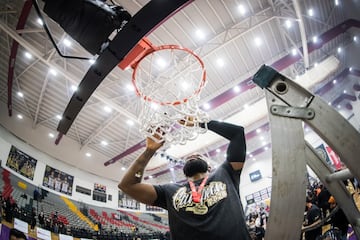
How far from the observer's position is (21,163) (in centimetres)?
984

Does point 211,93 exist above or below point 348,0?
below

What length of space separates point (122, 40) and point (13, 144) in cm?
919

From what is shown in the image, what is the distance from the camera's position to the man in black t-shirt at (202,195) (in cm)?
131

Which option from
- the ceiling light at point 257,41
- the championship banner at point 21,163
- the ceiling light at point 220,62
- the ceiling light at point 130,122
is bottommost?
the championship banner at point 21,163

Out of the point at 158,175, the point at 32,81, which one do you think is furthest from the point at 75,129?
the point at 158,175

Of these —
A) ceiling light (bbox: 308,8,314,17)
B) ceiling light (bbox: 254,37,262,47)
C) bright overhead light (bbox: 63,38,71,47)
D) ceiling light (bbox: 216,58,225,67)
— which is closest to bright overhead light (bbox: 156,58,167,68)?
ceiling light (bbox: 216,58,225,67)

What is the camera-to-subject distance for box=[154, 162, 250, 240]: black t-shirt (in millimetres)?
1289

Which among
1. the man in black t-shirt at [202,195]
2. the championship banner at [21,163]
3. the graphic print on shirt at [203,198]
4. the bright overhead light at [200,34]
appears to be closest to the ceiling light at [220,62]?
the bright overhead light at [200,34]

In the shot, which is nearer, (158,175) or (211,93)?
(211,93)

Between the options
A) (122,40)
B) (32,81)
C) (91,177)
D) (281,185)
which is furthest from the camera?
(91,177)

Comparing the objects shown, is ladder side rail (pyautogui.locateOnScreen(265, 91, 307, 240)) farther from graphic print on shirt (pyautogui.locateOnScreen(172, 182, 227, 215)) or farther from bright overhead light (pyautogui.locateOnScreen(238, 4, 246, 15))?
bright overhead light (pyautogui.locateOnScreen(238, 4, 246, 15))

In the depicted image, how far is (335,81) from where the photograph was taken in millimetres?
11945

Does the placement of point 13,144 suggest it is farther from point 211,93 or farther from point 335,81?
point 335,81

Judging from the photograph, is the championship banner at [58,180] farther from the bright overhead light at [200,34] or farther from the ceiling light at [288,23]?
the ceiling light at [288,23]
